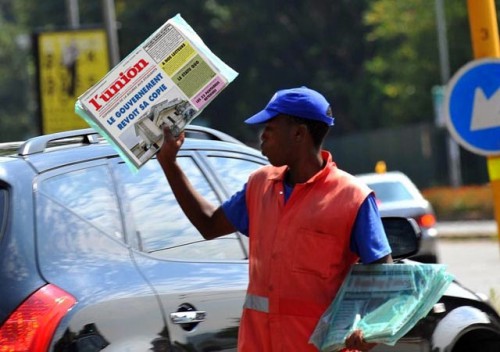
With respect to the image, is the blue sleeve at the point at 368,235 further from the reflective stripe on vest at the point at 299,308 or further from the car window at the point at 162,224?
the car window at the point at 162,224

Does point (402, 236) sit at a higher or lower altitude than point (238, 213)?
lower

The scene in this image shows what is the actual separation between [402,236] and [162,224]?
0.95 m

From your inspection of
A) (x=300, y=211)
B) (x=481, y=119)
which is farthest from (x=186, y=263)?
(x=481, y=119)

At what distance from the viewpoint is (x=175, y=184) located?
4.80 m

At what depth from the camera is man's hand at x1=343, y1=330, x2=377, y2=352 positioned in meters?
4.47

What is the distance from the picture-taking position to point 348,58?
206ft

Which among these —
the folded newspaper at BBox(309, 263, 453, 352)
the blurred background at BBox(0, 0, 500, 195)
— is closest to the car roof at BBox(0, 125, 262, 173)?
→ the folded newspaper at BBox(309, 263, 453, 352)

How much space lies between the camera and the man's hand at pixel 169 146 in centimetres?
461

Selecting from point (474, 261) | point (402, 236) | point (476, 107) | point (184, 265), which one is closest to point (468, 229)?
point (474, 261)

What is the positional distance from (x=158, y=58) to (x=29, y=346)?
1.08 metres

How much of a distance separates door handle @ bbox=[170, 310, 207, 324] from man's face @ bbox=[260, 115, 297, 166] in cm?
75

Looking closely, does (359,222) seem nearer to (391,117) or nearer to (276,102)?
(276,102)

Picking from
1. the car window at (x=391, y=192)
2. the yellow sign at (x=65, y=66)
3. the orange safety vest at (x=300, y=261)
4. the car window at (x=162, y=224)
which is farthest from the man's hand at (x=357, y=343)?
the yellow sign at (x=65, y=66)

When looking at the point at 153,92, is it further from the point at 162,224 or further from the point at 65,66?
the point at 65,66
